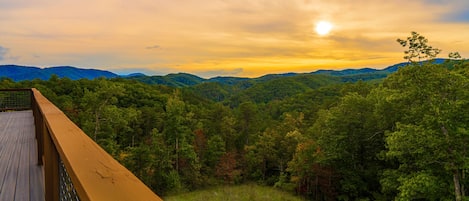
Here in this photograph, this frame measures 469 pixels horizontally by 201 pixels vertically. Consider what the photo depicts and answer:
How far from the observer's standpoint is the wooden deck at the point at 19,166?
2.97 metres

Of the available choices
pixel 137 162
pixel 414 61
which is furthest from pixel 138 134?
pixel 414 61

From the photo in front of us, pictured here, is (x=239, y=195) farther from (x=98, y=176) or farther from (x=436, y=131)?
(x=98, y=176)

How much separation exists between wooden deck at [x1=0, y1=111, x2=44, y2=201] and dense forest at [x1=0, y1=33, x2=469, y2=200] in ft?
34.9

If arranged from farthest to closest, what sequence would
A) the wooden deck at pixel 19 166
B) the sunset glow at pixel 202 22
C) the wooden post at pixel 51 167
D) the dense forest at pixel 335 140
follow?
the sunset glow at pixel 202 22, the dense forest at pixel 335 140, the wooden deck at pixel 19 166, the wooden post at pixel 51 167

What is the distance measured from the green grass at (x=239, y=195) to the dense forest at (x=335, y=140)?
0.96 m

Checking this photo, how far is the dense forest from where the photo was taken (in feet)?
34.0

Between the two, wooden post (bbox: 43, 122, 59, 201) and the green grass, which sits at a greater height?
wooden post (bbox: 43, 122, 59, 201)

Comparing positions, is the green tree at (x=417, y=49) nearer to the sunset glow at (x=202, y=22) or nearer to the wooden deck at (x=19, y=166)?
the sunset glow at (x=202, y=22)

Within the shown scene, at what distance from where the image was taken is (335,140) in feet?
56.3

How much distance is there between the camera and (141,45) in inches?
779

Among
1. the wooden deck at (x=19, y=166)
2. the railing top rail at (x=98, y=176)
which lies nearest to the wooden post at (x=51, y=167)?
the railing top rail at (x=98, y=176)

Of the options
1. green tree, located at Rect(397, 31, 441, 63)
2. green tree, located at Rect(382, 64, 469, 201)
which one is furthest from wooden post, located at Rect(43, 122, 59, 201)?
green tree, located at Rect(397, 31, 441, 63)

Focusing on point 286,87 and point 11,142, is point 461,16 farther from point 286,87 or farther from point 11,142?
point 286,87

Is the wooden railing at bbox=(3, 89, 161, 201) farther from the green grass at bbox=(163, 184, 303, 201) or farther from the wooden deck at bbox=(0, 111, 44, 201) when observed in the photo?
the green grass at bbox=(163, 184, 303, 201)
